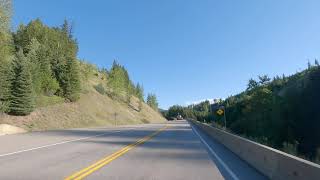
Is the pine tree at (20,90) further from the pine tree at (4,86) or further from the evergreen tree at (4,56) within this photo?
the evergreen tree at (4,56)

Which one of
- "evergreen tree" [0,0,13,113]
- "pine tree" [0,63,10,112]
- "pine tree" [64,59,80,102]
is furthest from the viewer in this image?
"pine tree" [64,59,80,102]

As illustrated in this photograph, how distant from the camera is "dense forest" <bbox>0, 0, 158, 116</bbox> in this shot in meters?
54.8

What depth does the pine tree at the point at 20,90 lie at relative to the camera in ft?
186

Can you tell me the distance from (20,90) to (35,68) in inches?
499

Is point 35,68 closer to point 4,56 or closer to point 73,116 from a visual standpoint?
point 73,116

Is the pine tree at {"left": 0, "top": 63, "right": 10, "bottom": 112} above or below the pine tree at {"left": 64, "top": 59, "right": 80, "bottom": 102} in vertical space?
below

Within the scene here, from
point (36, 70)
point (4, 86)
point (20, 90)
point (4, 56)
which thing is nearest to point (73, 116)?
point (36, 70)

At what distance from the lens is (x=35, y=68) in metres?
69.5

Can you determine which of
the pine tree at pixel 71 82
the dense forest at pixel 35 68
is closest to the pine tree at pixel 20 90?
the dense forest at pixel 35 68

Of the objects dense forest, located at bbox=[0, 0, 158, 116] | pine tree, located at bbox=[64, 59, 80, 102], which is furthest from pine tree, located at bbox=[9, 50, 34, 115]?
pine tree, located at bbox=[64, 59, 80, 102]

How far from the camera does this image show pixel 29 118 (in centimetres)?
5847

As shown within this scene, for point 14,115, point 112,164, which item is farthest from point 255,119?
point 112,164

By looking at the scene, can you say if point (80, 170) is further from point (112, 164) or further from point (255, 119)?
point (255, 119)

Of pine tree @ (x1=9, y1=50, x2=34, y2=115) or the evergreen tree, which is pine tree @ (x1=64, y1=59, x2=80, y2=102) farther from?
the evergreen tree
